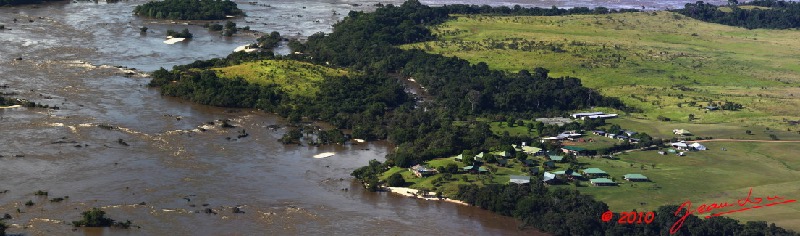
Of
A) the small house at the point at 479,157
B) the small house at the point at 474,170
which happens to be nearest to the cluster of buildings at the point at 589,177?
the small house at the point at 474,170

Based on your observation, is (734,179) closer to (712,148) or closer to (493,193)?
(712,148)

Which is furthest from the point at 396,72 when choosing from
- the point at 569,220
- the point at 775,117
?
the point at 569,220

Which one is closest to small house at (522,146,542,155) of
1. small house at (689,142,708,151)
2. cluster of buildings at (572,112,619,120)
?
small house at (689,142,708,151)

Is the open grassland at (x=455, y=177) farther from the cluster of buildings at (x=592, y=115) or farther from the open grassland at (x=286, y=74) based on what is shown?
the open grassland at (x=286, y=74)

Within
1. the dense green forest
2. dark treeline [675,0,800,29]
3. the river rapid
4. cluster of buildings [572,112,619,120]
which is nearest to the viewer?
the river rapid

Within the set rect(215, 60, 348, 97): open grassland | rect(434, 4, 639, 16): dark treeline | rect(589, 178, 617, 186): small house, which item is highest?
rect(434, 4, 639, 16): dark treeline

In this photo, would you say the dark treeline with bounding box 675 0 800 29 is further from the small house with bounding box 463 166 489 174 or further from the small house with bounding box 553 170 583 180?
the small house with bounding box 463 166 489 174
